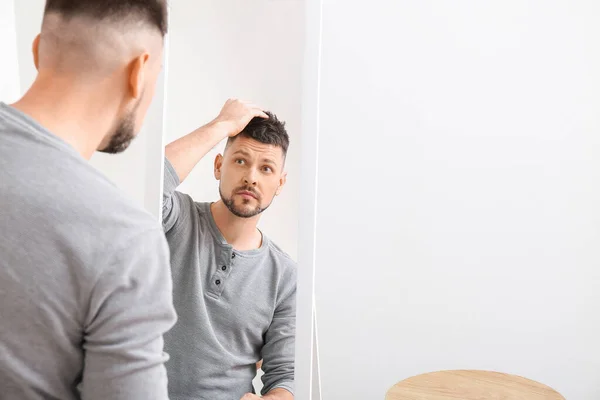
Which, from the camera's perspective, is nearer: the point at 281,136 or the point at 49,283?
the point at 49,283

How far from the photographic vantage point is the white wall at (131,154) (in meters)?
1.70

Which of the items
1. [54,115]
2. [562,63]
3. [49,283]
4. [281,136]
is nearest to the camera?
[49,283]

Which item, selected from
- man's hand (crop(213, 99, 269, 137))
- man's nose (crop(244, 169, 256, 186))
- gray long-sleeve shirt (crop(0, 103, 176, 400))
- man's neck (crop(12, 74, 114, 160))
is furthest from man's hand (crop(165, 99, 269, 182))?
gray long-sleeve shirt (crop(0, 103, 176, 400))

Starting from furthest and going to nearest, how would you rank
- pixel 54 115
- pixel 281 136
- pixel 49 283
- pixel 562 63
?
pixel 562 63 → pixel 281 136 → pixel 54 115 → pixel 49 283

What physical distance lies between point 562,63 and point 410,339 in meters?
1.15

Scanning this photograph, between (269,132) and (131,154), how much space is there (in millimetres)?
465

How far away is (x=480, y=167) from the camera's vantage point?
100 inches

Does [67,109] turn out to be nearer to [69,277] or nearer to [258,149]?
[69,277]

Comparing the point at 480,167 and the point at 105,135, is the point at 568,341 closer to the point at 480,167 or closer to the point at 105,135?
the point at 480,167

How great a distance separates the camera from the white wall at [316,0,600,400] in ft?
8.23

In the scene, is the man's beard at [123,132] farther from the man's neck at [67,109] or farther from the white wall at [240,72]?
the white wall at [240,72]

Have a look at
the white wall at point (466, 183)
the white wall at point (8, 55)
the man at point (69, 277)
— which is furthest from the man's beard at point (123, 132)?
the white wall at point (466, 183)

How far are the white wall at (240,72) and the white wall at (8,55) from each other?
61cm

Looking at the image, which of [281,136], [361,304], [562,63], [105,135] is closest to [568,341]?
[361,304]
